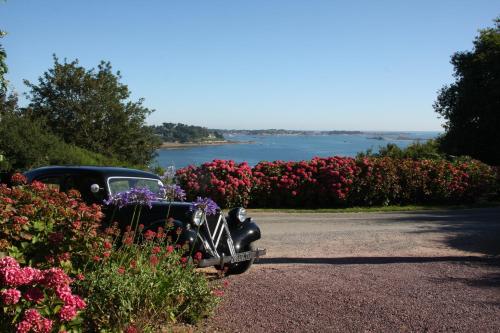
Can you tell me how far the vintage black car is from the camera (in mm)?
6758

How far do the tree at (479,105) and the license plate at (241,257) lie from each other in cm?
2023

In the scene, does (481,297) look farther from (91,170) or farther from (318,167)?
(318,167)

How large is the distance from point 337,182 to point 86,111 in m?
18.7

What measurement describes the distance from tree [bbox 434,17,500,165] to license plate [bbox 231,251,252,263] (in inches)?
796

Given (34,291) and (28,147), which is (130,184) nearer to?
(34,291)

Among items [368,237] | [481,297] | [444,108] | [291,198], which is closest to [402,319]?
[481,297]

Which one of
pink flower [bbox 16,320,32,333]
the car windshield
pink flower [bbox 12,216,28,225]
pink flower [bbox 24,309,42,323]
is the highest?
pink flower [bbox 12,216,28,225]

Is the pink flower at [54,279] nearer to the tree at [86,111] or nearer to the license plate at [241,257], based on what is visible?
the license plate at [241,257]

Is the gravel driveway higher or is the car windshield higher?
the car windshield

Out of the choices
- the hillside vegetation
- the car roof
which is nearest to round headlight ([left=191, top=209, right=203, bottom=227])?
the car roof

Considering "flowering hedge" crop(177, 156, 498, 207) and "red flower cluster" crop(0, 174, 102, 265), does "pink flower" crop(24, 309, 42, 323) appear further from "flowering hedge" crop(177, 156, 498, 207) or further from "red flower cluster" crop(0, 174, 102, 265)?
"flowering hedge" crop(177, 156, 498, 207)

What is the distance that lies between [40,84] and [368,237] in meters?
25.4

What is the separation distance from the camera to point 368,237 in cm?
1065

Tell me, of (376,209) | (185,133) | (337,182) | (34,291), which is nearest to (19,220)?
(34,291)
